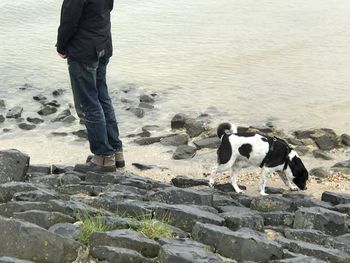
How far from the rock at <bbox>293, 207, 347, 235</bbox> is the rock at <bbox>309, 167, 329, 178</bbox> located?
302cm

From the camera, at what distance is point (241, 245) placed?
5.33 m

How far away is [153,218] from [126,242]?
Answer: 1076mm

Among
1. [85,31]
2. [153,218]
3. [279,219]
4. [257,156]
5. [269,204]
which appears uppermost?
[85,31]

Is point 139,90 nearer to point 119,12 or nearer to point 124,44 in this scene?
point 124,44

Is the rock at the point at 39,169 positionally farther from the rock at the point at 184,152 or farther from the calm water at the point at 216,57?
the calm water at the point at 216,57

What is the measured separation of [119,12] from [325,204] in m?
16.7

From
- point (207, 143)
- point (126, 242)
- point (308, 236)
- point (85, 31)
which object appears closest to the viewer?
point (126, 242)

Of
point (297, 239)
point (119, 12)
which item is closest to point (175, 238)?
point (297, 239)

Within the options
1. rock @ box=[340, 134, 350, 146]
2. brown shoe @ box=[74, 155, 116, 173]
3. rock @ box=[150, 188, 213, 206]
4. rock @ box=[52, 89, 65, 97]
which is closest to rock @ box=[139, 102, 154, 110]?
rock @ box=[52, 89, 65, 97]

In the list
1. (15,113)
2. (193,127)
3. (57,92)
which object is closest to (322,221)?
(193,127)

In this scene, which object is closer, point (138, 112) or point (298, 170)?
point (298, 170)

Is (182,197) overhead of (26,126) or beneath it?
overhead

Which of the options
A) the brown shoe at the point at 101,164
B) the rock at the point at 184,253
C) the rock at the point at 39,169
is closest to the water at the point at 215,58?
the rock at the point at 39,169

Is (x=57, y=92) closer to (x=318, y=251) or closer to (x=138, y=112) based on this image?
(x=138, y=112)
